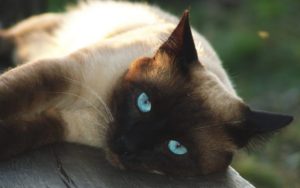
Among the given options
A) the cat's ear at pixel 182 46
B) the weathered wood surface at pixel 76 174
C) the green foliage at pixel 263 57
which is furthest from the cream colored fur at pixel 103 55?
the green foliage at pixel 263 57

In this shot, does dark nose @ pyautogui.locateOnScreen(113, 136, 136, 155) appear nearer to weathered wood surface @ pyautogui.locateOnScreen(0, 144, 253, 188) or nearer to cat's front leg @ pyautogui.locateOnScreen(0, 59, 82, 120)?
weathered wood surface @ pyautogui.locateOnScreen(0, 144, 253, 188)

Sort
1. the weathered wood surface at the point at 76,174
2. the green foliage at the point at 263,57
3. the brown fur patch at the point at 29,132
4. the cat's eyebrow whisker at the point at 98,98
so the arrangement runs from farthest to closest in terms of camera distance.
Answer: the green foliage at the point at 263,57 < the cat's eyebrow whisker at the point at 98,98 < the brown fur patch at the point at 29,132 < the weathered wood surface at the point at 76,174

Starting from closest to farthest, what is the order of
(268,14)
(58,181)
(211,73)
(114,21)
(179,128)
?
(58,181), (179,128), (211,73), (114,21), (268,14)

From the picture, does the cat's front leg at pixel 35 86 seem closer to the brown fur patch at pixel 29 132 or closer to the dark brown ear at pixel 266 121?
the brown fur patch at pixel 29 132

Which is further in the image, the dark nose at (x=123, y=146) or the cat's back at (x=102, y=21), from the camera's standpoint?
the cat's back at (x=102, y=21)

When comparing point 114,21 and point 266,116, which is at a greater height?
point 114,21

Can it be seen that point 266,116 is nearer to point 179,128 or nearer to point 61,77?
point 179,128

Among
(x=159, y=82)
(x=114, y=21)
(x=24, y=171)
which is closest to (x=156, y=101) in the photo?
(x=159, y=82)
